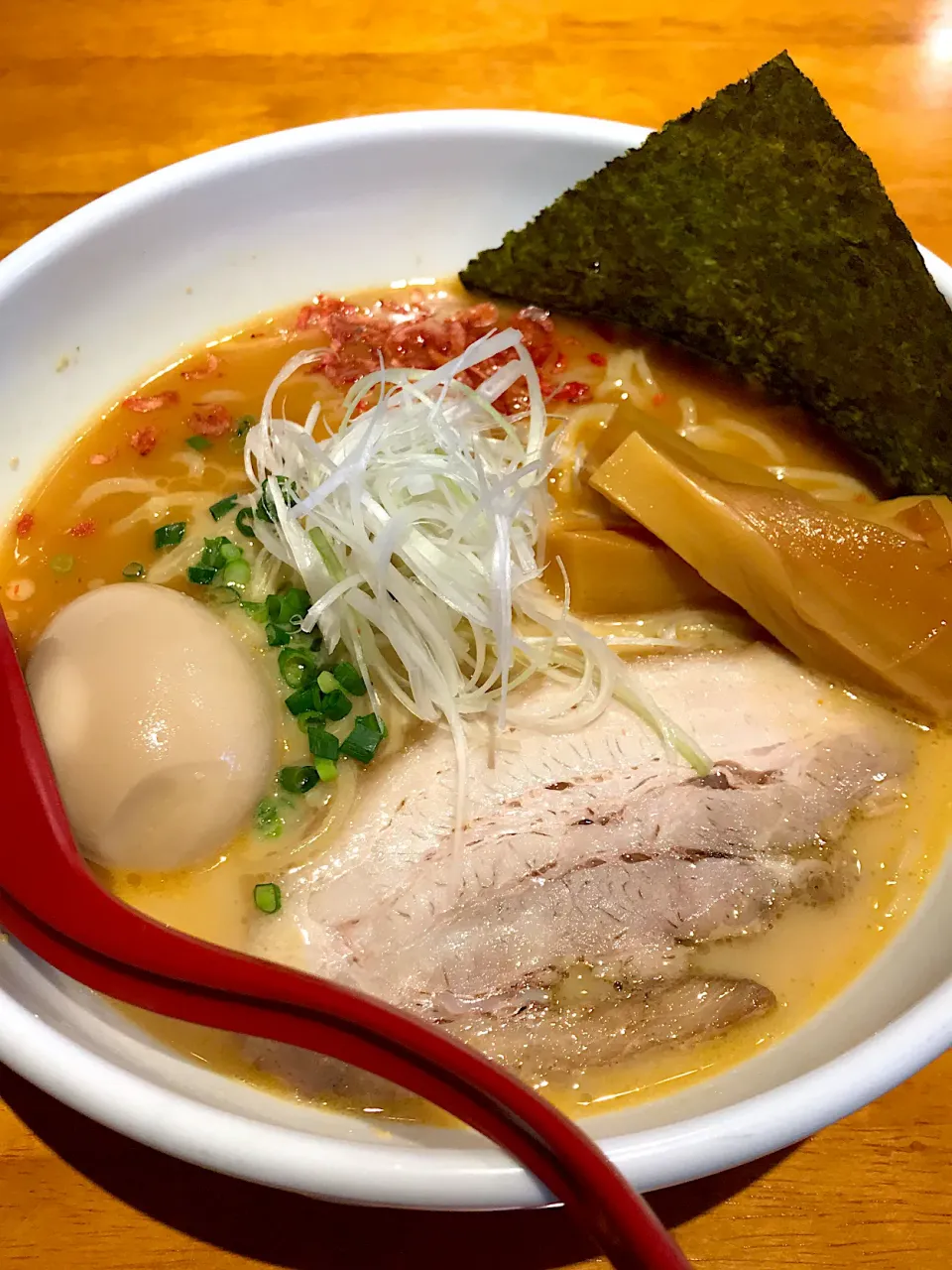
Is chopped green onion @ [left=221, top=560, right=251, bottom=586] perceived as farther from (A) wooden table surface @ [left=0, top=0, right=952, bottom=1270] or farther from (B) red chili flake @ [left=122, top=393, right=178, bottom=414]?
(A) wooden table surface @ [left=0, top=0, right=952, bottom=1270]

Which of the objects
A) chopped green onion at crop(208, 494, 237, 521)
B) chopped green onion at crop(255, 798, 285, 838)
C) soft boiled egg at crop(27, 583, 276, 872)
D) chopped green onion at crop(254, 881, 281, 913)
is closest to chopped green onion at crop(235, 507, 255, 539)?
chopped green onion at crop(208, 494, 237, 521)

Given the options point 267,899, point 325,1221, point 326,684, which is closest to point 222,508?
point 326,684

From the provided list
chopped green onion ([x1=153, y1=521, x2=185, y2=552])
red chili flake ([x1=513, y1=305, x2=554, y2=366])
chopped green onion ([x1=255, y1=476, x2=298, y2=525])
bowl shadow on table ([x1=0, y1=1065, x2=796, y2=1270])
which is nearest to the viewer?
bowl shadow on table ([x1=0, y1=1065, x2=796, y2=1270])

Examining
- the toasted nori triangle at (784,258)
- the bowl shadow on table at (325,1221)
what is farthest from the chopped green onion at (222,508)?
the bowl shadow on table at (325,1221)

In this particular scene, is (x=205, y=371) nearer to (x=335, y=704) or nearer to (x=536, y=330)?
(x=536, y=330)

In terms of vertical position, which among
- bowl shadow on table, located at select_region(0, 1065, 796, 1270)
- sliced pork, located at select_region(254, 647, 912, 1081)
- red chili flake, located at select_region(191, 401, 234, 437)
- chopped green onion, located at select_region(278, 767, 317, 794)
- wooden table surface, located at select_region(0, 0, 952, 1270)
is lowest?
bowl shadow on table, located at select_region(0, 1065, 796, 1270)

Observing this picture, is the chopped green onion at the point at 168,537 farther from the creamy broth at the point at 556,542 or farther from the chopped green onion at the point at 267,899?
the chopped green onion at the point at 267,899

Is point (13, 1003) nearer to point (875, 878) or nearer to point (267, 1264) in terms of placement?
point (267, 1264)

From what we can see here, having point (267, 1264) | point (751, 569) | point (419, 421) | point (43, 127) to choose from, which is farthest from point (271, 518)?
point (43, 127)
